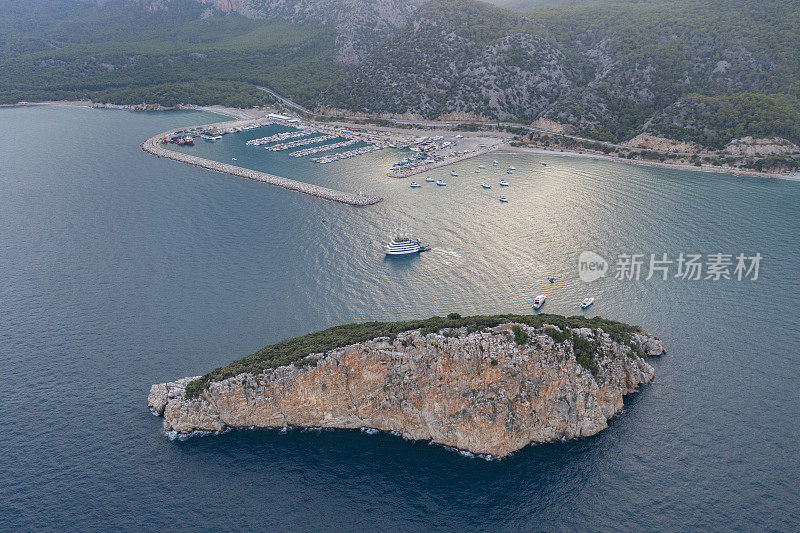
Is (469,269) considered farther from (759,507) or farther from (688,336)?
A: (759,507)

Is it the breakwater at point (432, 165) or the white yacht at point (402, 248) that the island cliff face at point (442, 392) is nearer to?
the white yacht at point (402, 248)

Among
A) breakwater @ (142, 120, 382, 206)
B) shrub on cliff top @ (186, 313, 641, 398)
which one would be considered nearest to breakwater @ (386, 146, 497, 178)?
breakwater @ (142, 120, 382, 206)

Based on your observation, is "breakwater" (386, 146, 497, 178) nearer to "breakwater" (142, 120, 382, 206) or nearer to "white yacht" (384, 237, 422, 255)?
"breakwater" (142, 120, 382, 206)

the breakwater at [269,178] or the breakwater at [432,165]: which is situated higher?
the breakwater at [432,165]

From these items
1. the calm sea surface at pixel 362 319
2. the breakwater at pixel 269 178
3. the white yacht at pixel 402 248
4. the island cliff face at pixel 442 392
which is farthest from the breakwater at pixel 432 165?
the island cliff face at pixel 442 392

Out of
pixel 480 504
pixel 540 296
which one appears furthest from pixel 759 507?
pixel 540 296
